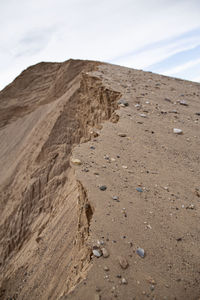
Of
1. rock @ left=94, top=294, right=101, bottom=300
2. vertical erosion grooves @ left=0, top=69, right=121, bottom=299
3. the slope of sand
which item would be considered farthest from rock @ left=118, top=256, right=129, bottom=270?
vertical erosion grooves @ left=0, top=69, right=121, bottom=299

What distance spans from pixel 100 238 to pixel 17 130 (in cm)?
1154

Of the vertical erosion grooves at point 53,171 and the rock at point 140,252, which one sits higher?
the rock at point 140,252

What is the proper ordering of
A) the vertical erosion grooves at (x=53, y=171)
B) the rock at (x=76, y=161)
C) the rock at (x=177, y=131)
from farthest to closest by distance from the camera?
the vertical erosion grooves at (x=53, y=171) → the rock at (x=177, y=131) → the rock at (x=76, y=161)

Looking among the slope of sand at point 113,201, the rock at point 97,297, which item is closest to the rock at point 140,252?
the slope of sand at point 113,201

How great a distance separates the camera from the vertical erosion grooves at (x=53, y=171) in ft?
19.7

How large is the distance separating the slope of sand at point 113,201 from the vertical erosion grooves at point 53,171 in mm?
40

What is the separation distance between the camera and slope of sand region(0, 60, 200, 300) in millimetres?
1784

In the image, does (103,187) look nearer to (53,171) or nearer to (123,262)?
(123,262)

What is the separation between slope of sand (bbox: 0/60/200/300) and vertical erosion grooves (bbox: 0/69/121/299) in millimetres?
40

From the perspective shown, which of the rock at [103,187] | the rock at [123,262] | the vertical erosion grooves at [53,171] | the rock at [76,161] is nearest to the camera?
the rock at [123,262]

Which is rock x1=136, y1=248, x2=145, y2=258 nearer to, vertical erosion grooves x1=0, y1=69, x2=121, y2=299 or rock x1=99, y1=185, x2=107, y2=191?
rock x1=99, y1=185, x2=107, y2=191

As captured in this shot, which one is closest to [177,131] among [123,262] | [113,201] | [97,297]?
[113,201]

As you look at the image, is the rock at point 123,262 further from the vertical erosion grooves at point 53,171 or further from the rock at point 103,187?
the vertical erosion grooves at point 53,171

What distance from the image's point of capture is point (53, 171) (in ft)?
25.3
